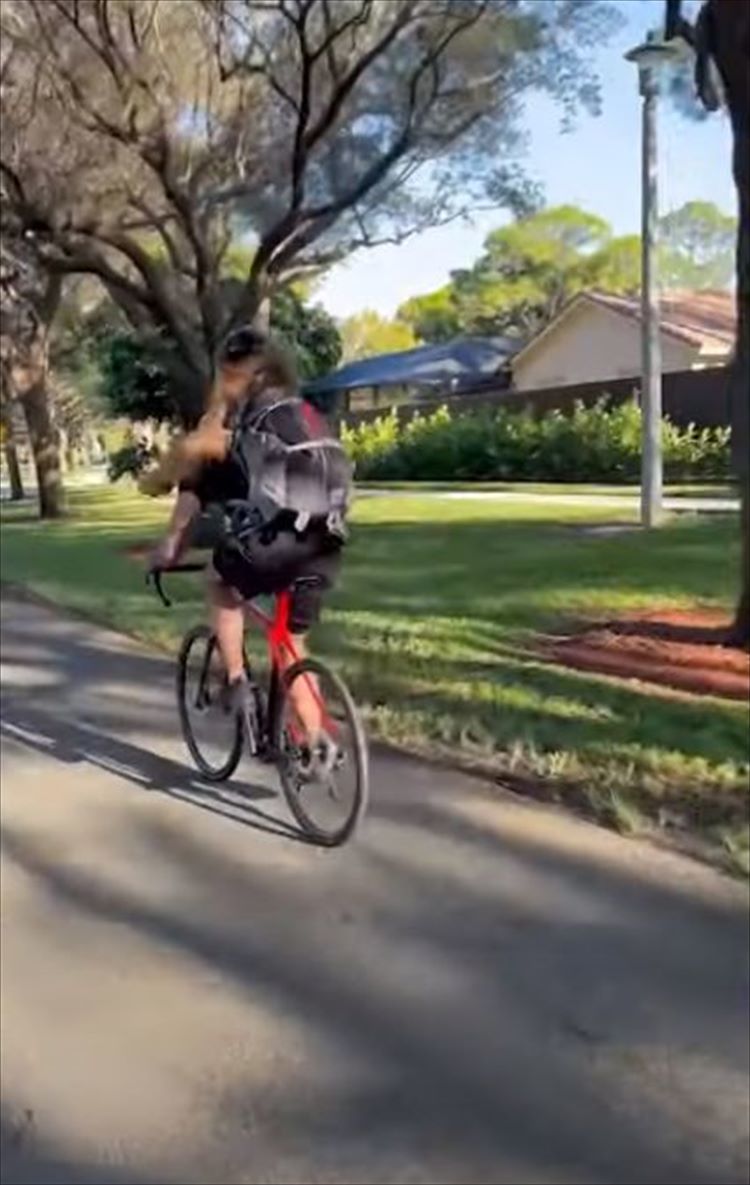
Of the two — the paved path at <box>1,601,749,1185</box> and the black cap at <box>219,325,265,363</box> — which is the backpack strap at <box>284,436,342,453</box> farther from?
the paved path at <box>1,601,749,1185</box>

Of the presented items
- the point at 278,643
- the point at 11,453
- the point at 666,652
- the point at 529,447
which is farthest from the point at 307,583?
the point at 11,453

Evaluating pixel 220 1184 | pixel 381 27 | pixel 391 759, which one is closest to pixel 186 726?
pixel 391 759

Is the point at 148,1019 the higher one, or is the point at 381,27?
the point at 381,27

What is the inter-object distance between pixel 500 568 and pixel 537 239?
63.6 meters

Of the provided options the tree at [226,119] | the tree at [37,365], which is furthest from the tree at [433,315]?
the tree at [226,119]

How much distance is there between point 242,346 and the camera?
452 cm

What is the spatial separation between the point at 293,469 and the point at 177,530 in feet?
2.92

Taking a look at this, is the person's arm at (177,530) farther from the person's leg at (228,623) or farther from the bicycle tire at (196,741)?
the bicycle tire at (196,741)

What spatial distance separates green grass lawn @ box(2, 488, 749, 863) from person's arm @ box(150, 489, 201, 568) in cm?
195

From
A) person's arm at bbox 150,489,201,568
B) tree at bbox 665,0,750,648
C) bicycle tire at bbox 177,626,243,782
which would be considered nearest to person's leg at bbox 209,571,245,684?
bicycle tire at bbox 177,626,243,782

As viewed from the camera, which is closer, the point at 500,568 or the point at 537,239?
the point at 500,568

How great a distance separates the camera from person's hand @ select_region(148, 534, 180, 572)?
5289 mm

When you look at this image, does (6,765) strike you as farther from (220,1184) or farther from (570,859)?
(220,1184)

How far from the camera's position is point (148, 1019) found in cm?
422
